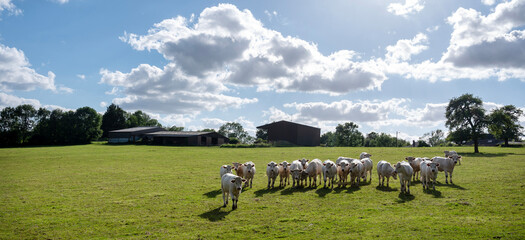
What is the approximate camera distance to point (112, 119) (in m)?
128

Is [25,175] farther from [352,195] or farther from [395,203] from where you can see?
[395,203]

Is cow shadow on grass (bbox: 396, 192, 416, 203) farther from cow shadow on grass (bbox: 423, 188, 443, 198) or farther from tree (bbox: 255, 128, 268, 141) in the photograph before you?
tree (bbox: 255, 128, 268, 141)

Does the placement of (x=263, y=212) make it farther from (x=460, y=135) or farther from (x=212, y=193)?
(x=460, y=135)

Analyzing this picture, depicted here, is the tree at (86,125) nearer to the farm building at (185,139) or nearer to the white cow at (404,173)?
the farm building at (185,139)

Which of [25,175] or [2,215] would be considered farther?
[25,175]

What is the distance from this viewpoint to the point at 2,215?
13.4 metres

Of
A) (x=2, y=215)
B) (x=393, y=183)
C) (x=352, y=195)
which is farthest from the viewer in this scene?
(x=393, y=183)

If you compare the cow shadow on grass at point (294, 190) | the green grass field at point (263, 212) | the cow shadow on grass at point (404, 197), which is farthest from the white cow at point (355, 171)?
the cow shadow on grass at point (404, 197)

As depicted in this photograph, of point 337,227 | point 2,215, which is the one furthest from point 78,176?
point 337,227

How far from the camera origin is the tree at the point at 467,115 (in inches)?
2080

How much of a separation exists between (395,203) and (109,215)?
13100 millimetres

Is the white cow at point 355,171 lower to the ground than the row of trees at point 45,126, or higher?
lower

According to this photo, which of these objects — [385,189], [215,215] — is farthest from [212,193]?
[385,189]

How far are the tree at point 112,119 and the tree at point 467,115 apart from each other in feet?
395
